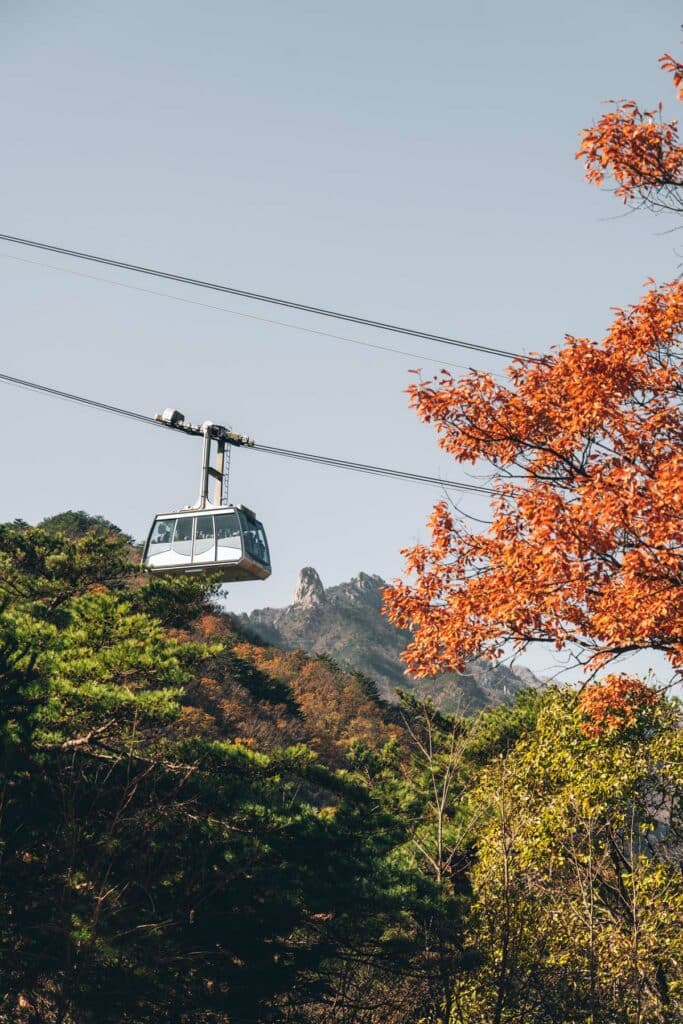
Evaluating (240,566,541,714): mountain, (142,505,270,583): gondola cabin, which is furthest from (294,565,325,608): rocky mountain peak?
(142,505,270,583): gondola cabin

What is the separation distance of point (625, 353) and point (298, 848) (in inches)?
328

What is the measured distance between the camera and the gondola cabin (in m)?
24.3

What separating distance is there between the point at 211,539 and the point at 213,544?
19 cm

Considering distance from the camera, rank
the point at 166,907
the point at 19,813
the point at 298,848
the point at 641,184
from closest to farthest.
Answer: the point at 641,184 < the point at 19,813 < the point at 166,907 < the point at 298,848

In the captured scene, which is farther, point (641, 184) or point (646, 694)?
point (646, 694)

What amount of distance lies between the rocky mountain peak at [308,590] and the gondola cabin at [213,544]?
155 metres

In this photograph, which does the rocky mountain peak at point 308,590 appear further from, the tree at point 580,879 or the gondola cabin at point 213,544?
the tree at point 580,879

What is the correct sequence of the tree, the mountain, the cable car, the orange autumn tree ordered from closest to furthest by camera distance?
the orange autumn tree, the tree, the cable car, the mountain

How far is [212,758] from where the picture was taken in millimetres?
13297

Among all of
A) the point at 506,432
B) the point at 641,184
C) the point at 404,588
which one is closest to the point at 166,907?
the point at 404,588

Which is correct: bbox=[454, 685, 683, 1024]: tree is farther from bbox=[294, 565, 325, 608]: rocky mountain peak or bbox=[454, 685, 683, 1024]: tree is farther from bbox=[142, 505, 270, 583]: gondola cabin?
bbox=[294, 565, 325, 608]: rocky mountain peak

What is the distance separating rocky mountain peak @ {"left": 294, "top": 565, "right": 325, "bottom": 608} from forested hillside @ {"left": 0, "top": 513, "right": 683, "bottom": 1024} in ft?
535

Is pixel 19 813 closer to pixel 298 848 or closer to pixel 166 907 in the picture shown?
pixel 166 907

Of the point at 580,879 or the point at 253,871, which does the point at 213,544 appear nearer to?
the point at 253,871
